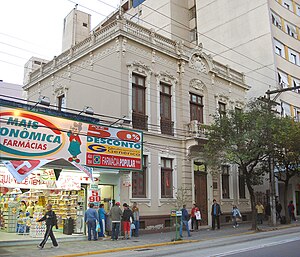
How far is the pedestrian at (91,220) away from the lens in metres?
16.0

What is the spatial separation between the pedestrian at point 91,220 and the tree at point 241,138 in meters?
8.15

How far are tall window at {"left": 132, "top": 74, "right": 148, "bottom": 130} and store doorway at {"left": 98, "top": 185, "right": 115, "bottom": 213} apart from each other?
3.77m

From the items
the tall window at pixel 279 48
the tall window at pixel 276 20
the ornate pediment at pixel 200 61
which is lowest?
the ornate pediment at pixel 200 61

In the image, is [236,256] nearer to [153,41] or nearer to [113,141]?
[113,141]

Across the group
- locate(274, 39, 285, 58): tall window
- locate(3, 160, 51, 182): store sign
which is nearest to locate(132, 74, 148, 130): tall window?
locate(3, 160, 51, 182): store sign

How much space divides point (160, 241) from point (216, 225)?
8649 millimetres

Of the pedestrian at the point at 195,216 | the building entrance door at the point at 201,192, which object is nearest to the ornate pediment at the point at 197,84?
the building entrance door at the point at 201,192

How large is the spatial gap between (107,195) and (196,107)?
9.31 m

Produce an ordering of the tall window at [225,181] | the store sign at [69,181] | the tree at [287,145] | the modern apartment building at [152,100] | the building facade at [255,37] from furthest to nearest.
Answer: the building facade at [255,37]
the tall window at [225,181]
the tree at [287,145]
the modern apartment building at [152,100]
the store sign at [69,181]

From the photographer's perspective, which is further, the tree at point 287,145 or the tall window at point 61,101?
the tall window at point 61,101

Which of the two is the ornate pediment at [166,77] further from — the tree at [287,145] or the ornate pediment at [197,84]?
the tree at [287,145]

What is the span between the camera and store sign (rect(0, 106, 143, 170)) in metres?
14.9

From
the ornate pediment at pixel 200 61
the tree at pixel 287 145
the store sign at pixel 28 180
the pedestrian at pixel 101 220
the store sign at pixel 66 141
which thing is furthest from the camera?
the ornate pediment at pixel 200 61

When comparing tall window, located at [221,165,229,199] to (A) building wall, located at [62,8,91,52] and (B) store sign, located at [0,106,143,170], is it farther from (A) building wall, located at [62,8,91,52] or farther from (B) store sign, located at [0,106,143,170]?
(A) building wall, located at [62,8,91,52]
